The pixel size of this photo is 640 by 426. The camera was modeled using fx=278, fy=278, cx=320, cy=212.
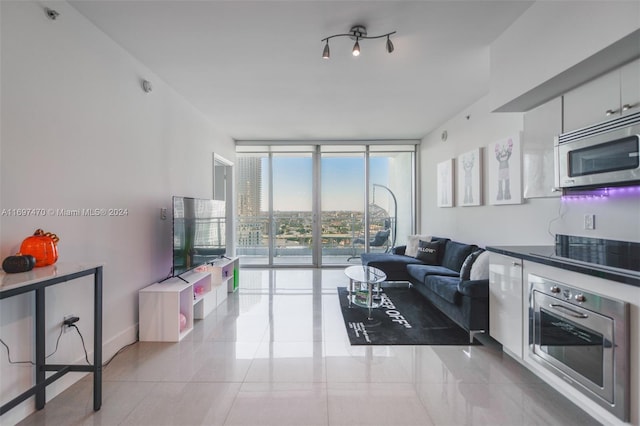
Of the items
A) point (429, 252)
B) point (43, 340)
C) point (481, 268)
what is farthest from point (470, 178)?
point (43, 340)

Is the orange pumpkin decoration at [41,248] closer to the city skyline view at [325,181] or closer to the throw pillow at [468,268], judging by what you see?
the throw pillow at [468,268]

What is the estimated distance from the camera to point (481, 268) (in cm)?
284

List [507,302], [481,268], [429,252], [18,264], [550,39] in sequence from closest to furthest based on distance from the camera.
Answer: [18,264] → [550,39] → [507,302] → [481,268] → [429,252]

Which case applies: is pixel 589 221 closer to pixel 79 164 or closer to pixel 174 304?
pixel 174 304

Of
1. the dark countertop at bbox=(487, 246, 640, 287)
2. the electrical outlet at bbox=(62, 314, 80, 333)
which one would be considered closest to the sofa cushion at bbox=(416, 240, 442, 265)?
the dark countertop at bbox=(487, 246, 640, 287)

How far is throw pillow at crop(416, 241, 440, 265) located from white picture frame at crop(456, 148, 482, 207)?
77 cm

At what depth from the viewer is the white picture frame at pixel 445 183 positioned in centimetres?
455

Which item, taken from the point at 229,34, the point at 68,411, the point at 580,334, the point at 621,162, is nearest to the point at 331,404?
the point at 580,334

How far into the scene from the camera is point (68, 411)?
1.76m

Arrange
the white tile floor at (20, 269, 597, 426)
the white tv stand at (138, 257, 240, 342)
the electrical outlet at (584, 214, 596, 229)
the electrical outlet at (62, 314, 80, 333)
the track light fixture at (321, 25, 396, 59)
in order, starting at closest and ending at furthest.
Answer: the white tile floor at (20, 269, 597, 426) → the electrical outlet at (62, 314, 80, 333) → the electrical outlet at (584, 214, 596, 229) → the track light fixture at (321, 25, 396, 59) → the white tv stand at (138, 257, 240, 342)

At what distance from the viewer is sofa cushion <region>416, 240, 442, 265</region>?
4412mm

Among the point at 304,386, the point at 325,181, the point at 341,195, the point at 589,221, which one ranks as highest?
the point at 325,181

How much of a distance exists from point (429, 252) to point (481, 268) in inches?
64.9

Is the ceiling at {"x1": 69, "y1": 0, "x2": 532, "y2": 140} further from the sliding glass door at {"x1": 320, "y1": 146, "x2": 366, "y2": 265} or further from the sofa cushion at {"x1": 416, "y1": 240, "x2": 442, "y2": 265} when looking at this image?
the sofa cushion at {"x1": 416, "y1": 240, "x2": 442, "y2": 265}
